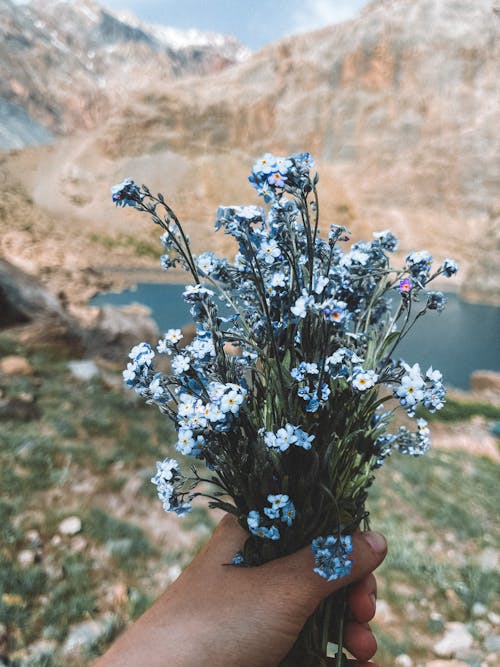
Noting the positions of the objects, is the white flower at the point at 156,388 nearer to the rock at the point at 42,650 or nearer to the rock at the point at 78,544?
the rock at the point at 42,650

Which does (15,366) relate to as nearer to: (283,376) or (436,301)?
(283,376)

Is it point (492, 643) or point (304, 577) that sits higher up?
point (304, 577)

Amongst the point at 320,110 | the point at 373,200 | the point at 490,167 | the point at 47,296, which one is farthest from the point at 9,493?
the point at 320,110

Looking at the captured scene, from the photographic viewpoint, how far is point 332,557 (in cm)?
87

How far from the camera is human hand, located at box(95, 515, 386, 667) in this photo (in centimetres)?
90

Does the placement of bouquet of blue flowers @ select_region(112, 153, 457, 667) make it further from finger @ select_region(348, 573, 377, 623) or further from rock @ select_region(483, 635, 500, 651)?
rock @ select_region(483, 635, 500, 651)

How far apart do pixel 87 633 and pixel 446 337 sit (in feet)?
61.7

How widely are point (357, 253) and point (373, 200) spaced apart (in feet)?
130

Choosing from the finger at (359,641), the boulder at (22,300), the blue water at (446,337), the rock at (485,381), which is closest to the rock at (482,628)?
the finger at (359,641)

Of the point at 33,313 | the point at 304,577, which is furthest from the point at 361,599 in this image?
the point at 33,313

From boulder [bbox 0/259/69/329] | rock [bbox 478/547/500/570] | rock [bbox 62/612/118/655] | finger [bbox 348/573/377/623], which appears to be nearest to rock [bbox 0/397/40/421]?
boulder [bbox 0/259/69/329]

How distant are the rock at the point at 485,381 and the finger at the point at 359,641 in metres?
16.4

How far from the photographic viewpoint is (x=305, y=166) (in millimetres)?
763

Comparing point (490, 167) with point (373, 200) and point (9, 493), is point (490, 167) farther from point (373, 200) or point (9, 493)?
point (9, 493)
